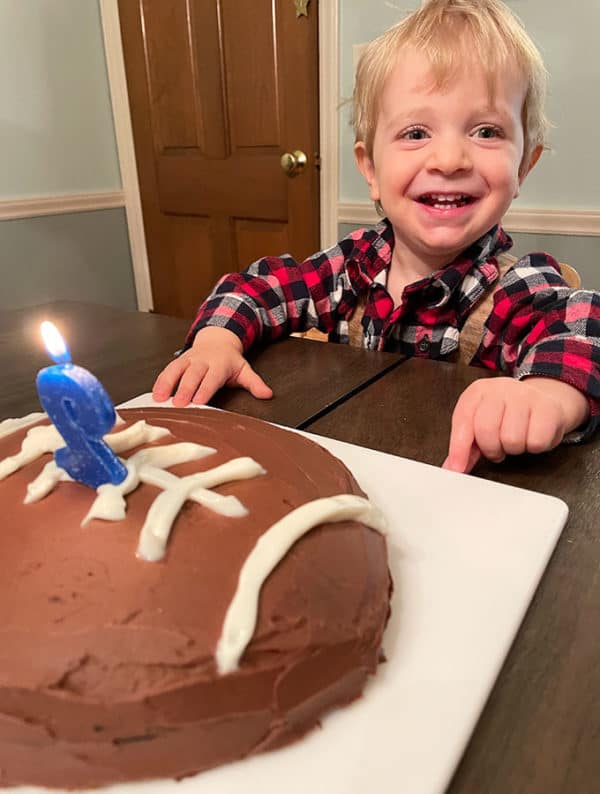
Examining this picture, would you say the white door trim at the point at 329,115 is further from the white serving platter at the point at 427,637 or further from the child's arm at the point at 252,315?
the white serving platter at the point at 427,637

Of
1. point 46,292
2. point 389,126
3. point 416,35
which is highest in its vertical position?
point 416,35

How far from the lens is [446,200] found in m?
1.08

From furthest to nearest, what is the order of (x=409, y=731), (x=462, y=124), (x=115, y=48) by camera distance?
(x=115, y=48) → (x=462, y=124) → (x=409, y=731)

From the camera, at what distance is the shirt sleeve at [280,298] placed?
3.48 ft

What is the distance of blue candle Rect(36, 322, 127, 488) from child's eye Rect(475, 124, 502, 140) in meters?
0.84

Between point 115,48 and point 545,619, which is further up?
point 115,48

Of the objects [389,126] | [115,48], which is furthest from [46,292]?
[389,126]

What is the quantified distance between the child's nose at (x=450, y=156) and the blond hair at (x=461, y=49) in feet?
0.28

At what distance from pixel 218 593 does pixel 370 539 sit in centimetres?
13

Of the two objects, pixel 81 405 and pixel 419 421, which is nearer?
pixel 81 405

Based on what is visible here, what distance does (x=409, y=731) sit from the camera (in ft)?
1.17

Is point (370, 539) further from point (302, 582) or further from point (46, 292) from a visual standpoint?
point (46, 292)

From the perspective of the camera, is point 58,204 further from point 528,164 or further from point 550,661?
point 550,661

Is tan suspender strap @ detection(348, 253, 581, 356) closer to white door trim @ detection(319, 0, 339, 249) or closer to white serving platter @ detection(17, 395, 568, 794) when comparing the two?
white serving platter @ detection(17, 395, 568, 794)
